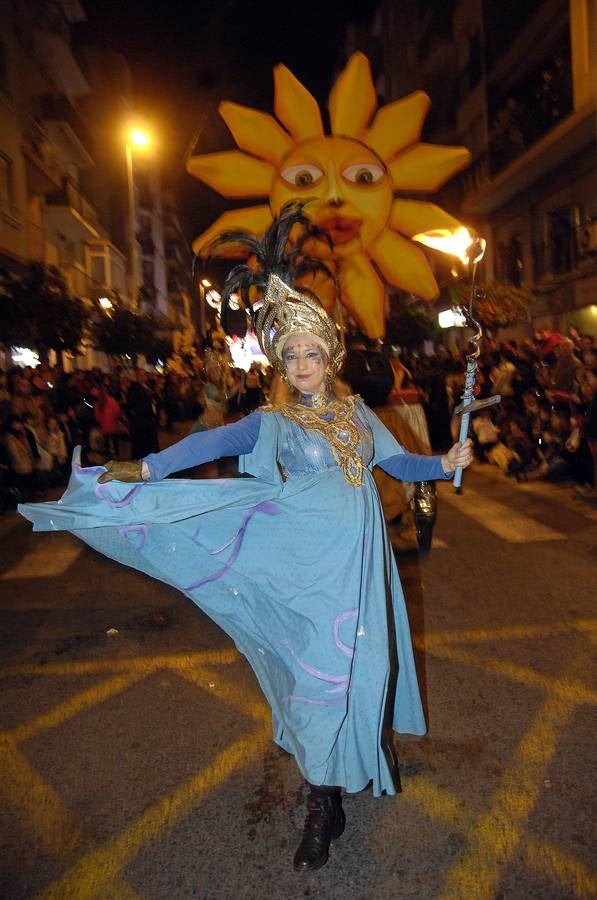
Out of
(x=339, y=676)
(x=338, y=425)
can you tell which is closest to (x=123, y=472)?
(x=338, y=425)

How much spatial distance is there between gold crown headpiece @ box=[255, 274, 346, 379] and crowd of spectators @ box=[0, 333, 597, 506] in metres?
3.61

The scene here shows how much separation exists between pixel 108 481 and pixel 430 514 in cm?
409

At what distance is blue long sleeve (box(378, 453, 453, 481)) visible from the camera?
9.00ft

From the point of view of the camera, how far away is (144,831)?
8.47 ft

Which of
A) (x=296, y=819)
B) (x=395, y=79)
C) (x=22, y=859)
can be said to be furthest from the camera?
(x=395, y=79)

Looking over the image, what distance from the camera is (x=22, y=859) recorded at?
246 centimetres

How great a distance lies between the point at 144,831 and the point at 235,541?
3.81 ft

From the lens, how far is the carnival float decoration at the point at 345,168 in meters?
5.23

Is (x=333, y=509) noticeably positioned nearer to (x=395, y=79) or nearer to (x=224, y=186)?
(x=224, y=186)

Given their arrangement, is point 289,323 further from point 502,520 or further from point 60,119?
point 60,119

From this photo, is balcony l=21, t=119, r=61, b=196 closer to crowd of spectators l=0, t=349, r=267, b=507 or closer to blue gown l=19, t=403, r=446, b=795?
crowd of spectators l=0, t=349, r=267, b=507

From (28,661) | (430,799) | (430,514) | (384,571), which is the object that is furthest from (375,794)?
(430,514)

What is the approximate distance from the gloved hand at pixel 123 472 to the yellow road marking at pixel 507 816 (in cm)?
174

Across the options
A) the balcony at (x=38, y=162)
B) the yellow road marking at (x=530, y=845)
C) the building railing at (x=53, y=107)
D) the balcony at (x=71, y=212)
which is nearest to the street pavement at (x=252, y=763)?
the yellow road marking at (x=530, y=845)
